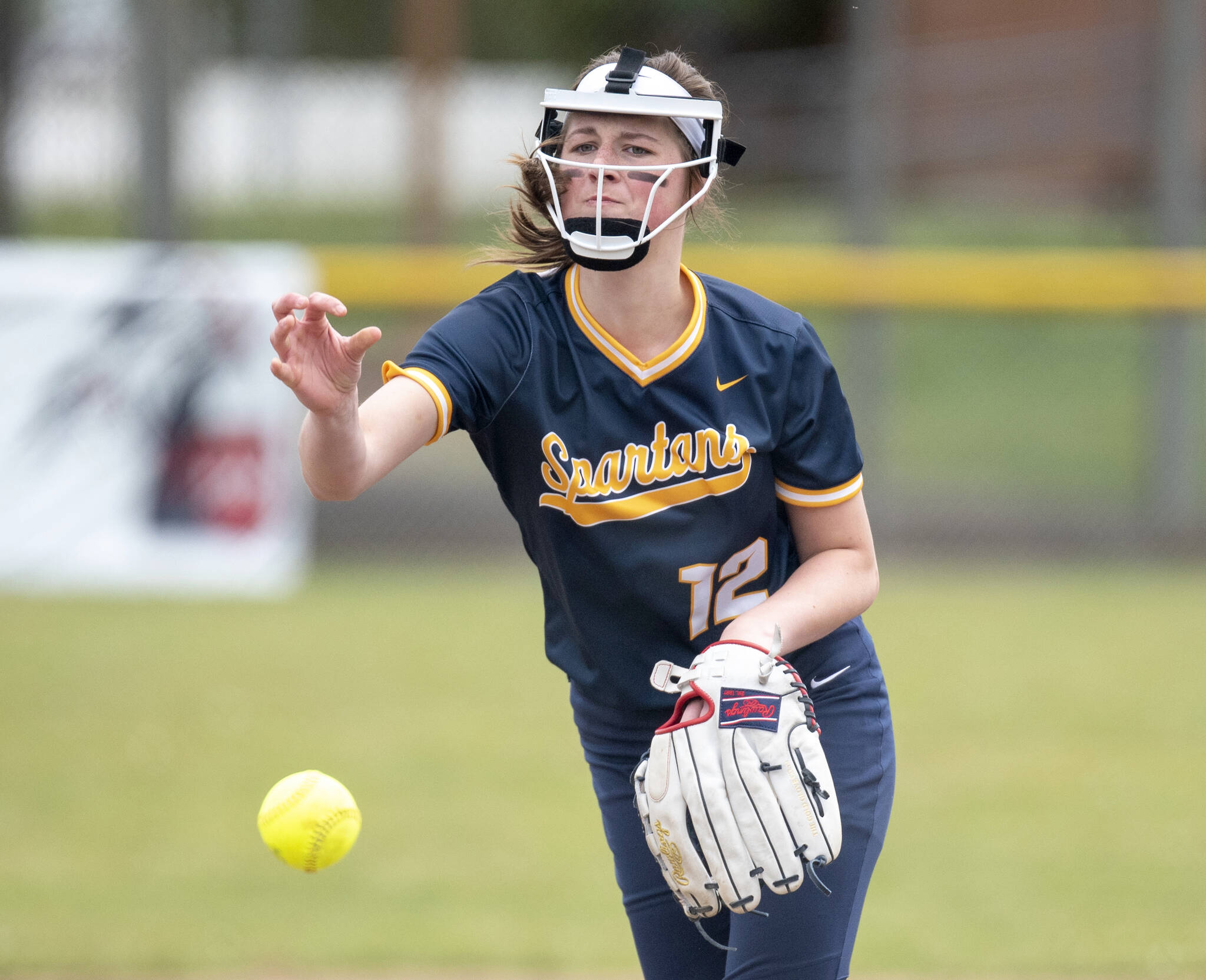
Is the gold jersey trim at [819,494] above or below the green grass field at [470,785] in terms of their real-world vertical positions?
above

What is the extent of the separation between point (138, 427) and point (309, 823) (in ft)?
18.6

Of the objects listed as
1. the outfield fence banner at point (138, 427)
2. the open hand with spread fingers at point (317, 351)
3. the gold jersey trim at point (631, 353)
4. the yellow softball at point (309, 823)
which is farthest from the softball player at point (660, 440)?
the outfield fence banner at point (138, 427)

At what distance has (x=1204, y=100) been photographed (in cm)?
1116

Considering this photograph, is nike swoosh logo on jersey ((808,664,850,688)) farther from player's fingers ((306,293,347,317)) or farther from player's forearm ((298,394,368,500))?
player's fingers ((306,293,347,317))

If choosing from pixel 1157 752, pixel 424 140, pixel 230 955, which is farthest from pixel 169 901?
pixel 424 140

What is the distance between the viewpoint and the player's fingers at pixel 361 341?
190cm

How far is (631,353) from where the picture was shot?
7.47 ft

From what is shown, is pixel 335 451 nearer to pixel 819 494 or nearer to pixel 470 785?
pixel 819 494

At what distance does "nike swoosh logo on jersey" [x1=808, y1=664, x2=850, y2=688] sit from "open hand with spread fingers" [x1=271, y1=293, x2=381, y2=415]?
0.88 metres

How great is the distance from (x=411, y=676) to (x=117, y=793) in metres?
1.77

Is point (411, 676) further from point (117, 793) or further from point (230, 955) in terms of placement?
point (230, 955)

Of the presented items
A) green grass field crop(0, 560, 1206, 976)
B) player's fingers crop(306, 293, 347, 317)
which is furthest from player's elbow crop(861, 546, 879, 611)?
green grass field crop(0, 560, 1206, 976)

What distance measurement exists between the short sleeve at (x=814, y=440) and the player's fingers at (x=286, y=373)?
2.61 feet

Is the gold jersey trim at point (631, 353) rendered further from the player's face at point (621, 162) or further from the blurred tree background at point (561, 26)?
the blurred tree background at point (561, 26)
